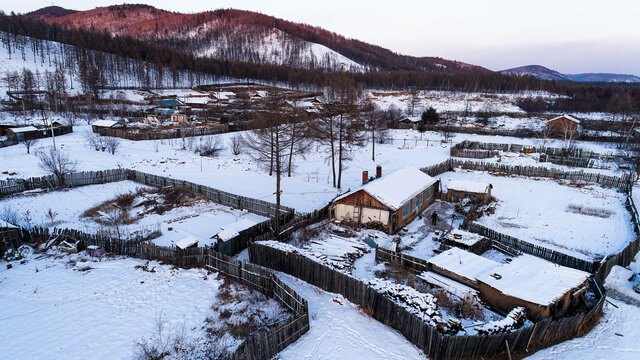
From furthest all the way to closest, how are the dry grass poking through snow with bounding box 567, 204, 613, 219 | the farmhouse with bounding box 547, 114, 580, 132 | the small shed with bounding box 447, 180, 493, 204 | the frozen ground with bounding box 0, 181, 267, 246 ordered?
the farmhouse with bounding box 547, 114, 580, 132 < the small shed with bounding box 447, 180, 493, 204 < the dry grass poking through snow with bounding box 567, 204, 613, 219 < the frozen ground with bounding box 0, 181, 267, 246

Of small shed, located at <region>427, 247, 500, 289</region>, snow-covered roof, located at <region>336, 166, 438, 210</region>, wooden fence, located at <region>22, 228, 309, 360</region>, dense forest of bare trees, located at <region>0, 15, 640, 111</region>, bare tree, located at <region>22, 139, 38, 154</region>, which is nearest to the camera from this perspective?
wooden fence, located at <region>22, 228, 309, 360</region>

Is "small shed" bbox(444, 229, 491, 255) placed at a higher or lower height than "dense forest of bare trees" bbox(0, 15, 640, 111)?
lower

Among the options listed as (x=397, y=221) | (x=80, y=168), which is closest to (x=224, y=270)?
(x=397, y=221)

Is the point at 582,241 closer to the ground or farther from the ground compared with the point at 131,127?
closer to the ground

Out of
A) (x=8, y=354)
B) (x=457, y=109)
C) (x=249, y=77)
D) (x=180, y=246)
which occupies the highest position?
(x=249, y=77)

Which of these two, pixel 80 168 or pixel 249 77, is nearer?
pixel 80 168

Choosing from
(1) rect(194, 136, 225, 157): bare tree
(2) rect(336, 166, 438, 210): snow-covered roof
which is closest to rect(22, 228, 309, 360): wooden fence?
(2) rect(336, 166, 438, 210): snow-covered roof

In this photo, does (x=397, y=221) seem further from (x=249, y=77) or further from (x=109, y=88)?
(x=249, y=77)

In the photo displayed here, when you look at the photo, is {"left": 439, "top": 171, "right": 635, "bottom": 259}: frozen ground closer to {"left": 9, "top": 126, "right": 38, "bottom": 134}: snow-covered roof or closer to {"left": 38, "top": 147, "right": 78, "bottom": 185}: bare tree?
{"left": 38, "top": 147, "right": 78, "bottom": 185}: bare tree

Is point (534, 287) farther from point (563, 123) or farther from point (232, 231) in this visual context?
point (563, 123)
